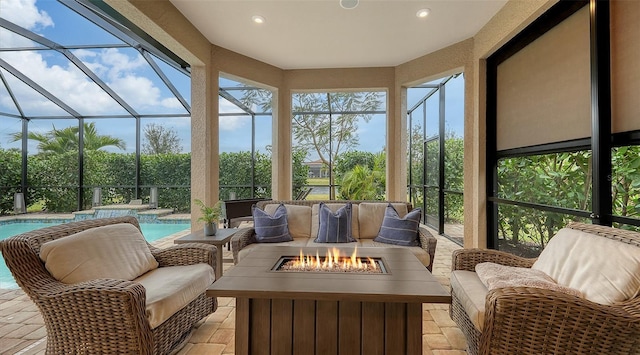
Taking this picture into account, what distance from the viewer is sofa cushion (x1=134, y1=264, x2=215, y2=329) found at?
1739 millimetres

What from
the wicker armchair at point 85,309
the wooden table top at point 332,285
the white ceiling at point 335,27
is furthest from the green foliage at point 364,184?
the wicker armchair at point 85,309

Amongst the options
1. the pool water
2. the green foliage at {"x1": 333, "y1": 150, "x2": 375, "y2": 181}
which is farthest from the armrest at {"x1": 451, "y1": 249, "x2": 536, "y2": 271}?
the pool water

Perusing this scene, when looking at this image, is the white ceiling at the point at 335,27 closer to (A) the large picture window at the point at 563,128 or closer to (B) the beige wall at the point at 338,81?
(B) the beige wall at the point at 338,81

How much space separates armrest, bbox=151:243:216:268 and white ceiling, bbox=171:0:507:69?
2.83m

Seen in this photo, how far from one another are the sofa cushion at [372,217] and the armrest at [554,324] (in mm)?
2118

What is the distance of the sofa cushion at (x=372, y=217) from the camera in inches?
143

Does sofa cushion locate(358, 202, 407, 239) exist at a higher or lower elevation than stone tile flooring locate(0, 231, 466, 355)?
higher

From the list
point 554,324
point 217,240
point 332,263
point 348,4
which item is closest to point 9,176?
point 217,240

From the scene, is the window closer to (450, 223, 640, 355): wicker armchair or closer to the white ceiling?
the white ceiling

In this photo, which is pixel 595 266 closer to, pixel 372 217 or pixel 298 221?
pixel 372 217

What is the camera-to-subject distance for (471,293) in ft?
6.15

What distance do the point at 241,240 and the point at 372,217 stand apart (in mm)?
1605

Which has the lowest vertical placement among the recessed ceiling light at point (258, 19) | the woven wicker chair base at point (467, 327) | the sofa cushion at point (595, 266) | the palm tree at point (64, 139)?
the woven wicker chair base at point (467, 327)

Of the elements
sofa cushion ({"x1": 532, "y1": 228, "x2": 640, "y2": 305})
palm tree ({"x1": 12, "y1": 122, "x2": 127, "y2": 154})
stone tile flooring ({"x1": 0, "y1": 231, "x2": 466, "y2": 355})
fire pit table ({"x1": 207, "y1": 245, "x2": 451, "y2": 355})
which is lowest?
stone tile flooring ({"x1": 0, "y1": 231, "x2": 466, "y2": 355})
